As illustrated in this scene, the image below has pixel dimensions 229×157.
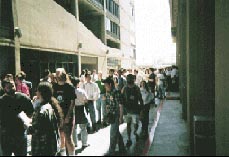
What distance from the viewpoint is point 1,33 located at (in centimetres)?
1571

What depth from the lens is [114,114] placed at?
8633 mm

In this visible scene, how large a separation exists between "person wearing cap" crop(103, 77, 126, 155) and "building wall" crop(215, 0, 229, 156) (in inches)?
98.3

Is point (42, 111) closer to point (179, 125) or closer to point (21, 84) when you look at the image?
point (21, 84)

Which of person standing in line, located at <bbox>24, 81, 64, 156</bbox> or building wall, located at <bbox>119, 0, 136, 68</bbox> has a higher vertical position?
building wall, located at <bbox>119, 0, 136, 68</bbox>

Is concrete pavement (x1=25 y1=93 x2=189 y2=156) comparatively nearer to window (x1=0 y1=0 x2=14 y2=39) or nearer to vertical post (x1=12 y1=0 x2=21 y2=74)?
vertical post (x1=12 y1=0 x2=21 y2=74)

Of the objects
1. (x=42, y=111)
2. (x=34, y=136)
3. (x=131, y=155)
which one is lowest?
(x=131, y=155)

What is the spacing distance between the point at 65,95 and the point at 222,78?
11.2 ft

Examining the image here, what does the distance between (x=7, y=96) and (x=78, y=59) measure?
23.1 metres

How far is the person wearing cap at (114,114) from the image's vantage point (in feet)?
28.1

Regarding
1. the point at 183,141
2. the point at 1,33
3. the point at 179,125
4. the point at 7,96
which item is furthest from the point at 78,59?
the point at 7,96

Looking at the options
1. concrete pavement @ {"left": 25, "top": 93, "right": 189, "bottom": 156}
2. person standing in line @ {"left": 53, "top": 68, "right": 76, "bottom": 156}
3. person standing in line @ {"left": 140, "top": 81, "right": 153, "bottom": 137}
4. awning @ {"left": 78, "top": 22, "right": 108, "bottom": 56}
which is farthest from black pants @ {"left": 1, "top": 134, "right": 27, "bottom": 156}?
awning @ {"left": 78, "top": 22, "right": 108, "bottom": 56}

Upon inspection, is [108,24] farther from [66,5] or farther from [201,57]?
[201,57]

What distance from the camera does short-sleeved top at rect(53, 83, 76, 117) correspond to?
7988 millimetres

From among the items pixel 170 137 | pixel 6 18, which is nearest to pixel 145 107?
pixel 170 137
